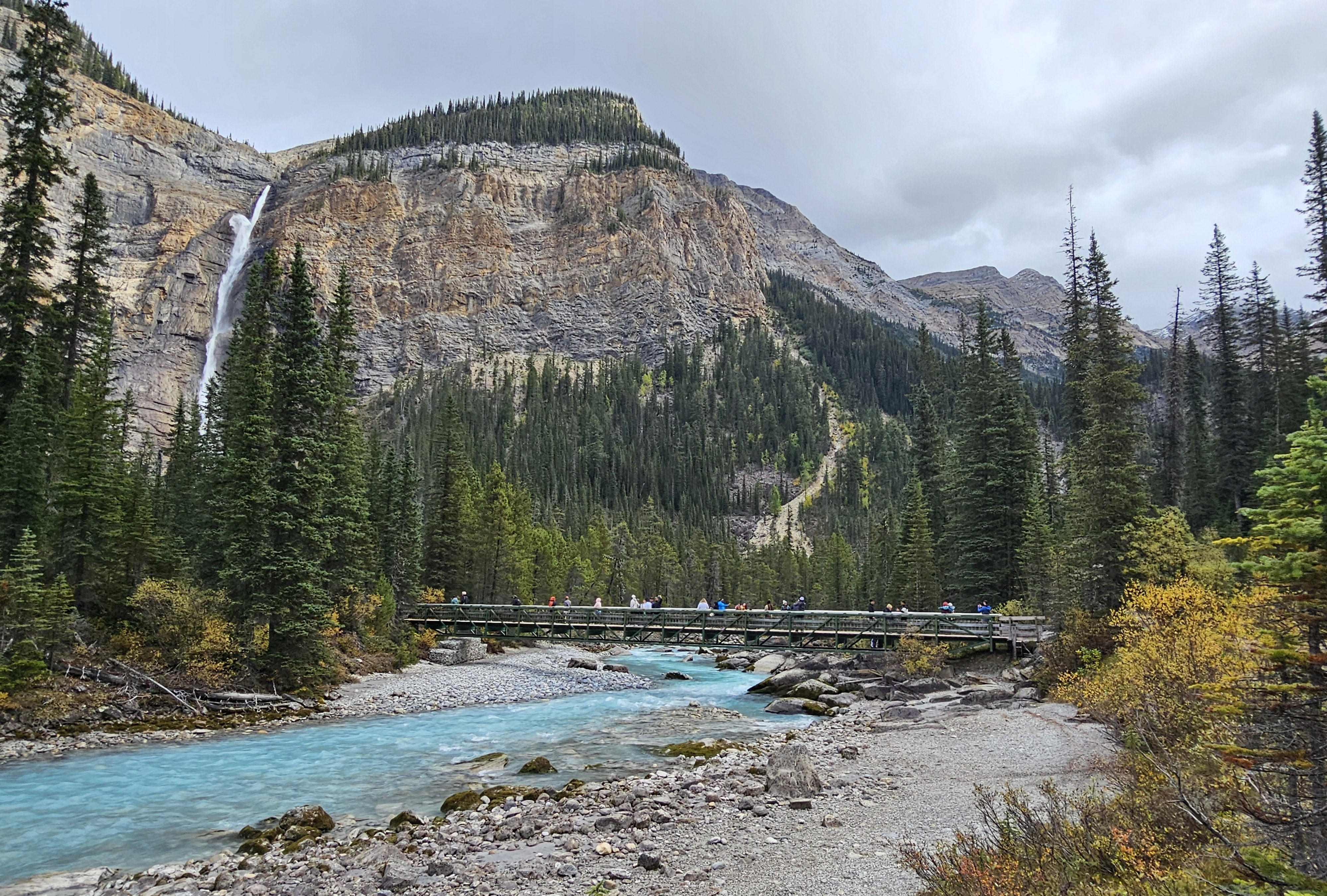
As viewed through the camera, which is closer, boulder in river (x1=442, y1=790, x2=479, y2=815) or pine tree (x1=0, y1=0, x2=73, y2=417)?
boulder in river (x1=442, y1=790, x2=479, y2=815)

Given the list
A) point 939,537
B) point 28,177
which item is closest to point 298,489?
point 28,177

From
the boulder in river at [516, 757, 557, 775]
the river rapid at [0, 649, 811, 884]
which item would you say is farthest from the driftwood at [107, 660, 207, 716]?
the boulder in river at [516, 757, 557, 775]

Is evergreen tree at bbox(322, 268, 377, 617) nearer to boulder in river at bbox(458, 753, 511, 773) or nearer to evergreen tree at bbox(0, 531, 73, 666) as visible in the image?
evergreen tree at bbox(0, 531, 73, 666)

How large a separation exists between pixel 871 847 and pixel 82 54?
23633 cm

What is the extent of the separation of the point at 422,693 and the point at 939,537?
114 ft

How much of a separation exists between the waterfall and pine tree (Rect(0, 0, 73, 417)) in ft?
423

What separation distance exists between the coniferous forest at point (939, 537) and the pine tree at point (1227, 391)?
8.6 inches

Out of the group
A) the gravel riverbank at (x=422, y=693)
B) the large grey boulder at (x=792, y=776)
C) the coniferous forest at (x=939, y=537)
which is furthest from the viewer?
the gravel riverbank at (x=422, y=693)

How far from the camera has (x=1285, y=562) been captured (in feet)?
20.2

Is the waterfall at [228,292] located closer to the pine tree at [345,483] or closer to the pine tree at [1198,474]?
the pine tree at [345,483]

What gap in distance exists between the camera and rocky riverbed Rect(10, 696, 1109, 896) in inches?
399

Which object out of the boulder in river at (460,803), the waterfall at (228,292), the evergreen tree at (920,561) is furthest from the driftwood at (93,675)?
the waterfall at (228,292)

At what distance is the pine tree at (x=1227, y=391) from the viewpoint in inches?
1791

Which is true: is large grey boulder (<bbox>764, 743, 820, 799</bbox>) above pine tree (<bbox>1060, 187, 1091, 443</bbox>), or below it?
below
